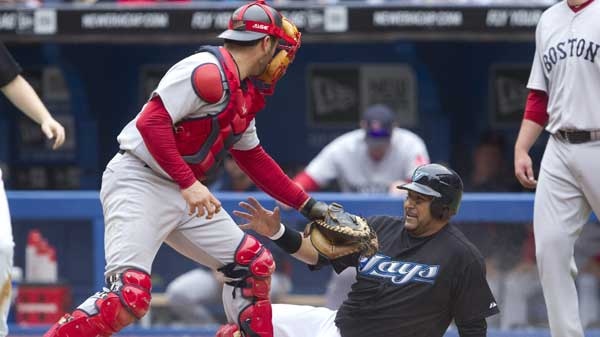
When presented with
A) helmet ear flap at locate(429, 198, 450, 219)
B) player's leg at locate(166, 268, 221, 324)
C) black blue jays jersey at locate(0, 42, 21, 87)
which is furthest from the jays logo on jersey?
player's leg at locate(166, 268, 221, 324)

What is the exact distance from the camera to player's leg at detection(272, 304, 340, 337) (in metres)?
5.29

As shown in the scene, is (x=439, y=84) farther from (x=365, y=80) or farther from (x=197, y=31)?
(x=197, y=31)

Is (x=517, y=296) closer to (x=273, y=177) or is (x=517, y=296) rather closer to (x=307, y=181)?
(x=307, y=181)

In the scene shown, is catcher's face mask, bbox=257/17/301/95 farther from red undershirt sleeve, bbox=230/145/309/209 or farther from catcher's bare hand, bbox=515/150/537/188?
catcher's bare hand, bbox=515/150/537/188

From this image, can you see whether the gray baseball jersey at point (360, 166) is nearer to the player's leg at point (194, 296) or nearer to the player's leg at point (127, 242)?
the player's leg at point (194, 296)

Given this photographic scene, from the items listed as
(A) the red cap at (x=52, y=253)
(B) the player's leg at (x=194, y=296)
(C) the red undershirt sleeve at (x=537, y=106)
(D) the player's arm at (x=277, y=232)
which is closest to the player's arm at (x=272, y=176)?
(D) the player's arm at (x=277, y=232)

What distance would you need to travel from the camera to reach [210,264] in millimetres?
5418

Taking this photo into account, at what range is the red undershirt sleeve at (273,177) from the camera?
550 cm

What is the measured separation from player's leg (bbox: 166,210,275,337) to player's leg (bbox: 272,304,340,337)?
82 millimetres

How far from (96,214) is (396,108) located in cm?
286

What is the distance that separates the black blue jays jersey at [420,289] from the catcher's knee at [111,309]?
0.77 metres

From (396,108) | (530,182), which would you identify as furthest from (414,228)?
(396,108)

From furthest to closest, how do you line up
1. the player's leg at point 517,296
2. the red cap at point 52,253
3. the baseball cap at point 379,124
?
the baseball cap at point 379,124 < the red cap at point 52,253 < the player's leg at point 517,296

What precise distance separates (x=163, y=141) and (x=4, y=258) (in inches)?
27.2
